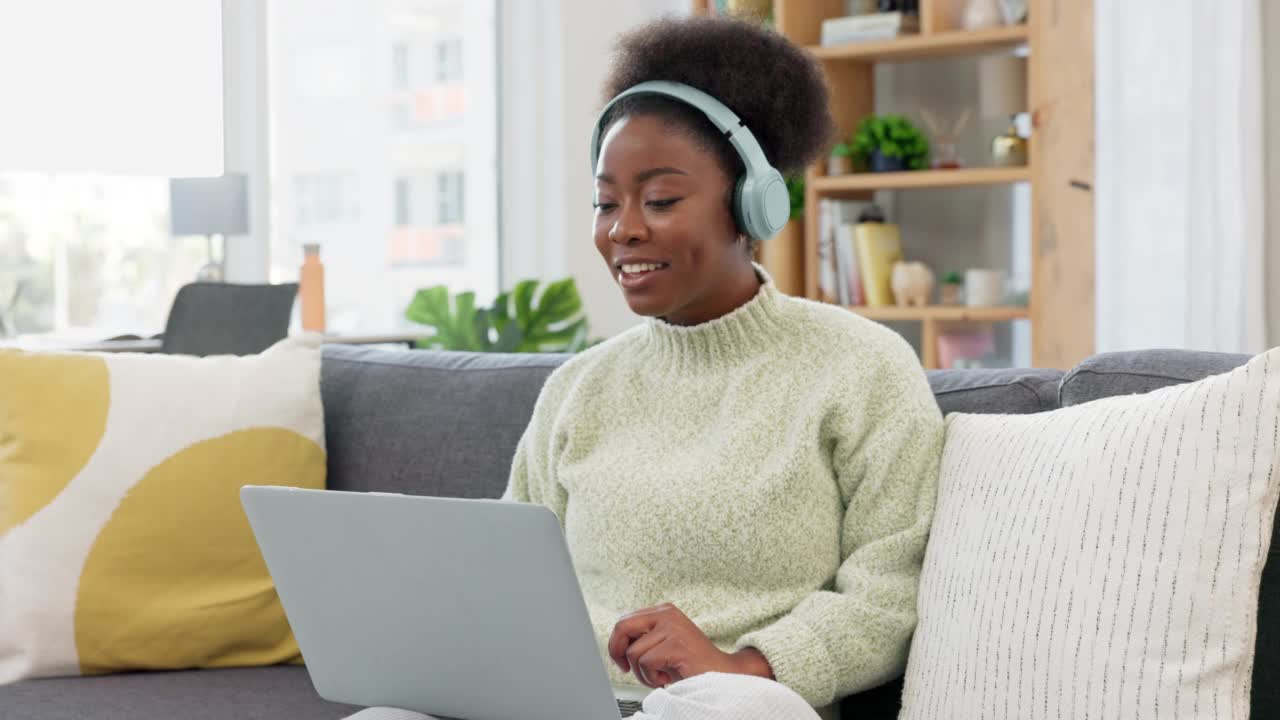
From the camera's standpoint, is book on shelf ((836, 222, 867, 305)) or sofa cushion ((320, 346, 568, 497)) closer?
sofa cushion ((320, 346, 568, 497))

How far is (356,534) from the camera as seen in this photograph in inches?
44.1

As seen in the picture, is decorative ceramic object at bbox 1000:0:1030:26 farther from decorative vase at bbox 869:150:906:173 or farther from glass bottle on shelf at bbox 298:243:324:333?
glass bottle on shelf at bbox 298:243:324:333

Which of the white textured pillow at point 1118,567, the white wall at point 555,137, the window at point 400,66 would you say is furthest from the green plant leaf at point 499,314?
the white textured pillow at point 1118,567

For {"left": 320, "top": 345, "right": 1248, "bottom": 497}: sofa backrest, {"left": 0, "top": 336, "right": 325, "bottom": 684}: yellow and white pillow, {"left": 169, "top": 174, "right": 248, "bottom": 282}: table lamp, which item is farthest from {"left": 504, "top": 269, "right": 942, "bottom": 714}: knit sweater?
{"left": 169, "top": 174, "right": 248, "bottom": 282}: table lamp

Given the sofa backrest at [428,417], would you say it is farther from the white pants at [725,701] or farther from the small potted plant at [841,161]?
the small potted plant at [841,161]

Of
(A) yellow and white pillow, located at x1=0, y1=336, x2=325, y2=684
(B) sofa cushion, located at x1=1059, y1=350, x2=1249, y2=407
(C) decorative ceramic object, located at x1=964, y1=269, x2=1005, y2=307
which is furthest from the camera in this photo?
(C) decorative ceramic object, located at x1=964, y1=269, x2=1005, y2=307

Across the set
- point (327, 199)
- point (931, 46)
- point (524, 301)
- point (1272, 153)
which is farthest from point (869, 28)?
point (327, 199)

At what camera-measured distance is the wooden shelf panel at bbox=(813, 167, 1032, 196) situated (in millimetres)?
3277

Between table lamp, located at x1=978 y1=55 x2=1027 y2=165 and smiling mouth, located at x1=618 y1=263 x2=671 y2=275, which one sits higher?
table lamp, located at x1=978 y1=55 x2=1027 y2=165

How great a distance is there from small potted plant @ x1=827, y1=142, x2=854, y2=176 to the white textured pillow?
2342 mm

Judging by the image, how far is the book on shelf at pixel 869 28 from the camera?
340 cm

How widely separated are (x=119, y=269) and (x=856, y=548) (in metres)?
2.29

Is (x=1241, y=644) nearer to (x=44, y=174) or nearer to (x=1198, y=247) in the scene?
(x=1198, y=247)

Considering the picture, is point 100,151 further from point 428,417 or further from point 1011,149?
point 1011,149
